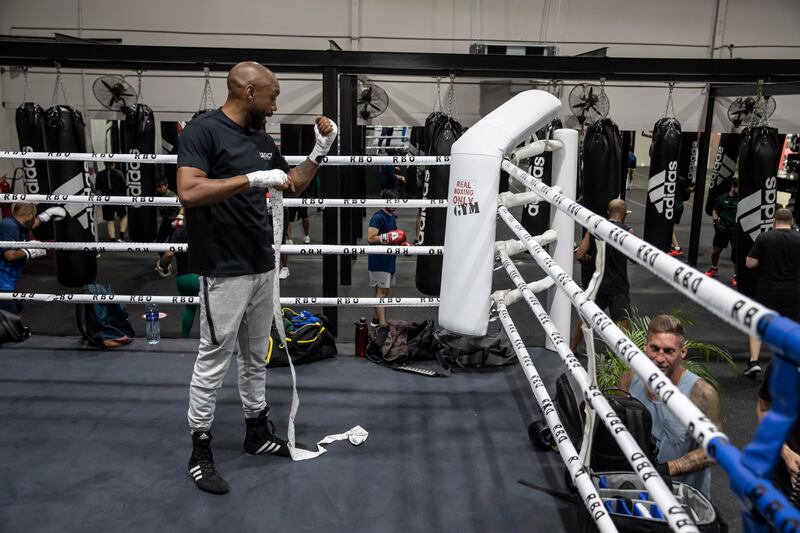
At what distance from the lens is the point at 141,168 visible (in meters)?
6.85

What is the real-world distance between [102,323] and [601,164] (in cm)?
451

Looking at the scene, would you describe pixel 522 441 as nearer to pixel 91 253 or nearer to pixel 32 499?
pixel 32 499

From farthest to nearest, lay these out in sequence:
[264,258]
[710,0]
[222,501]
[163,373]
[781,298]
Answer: [710,0] < [781,298] < [163,373] < [264,258] < [222,501]

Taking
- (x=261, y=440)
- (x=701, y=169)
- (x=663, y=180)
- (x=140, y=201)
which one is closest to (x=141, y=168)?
(x=140, y=201)

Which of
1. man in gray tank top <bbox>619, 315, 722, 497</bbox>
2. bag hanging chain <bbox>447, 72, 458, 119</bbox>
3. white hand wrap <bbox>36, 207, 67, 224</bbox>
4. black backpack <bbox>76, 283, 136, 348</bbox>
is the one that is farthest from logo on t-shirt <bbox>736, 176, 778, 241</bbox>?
white hand wrap <bbox>36, 207, 67, 224</bbox>

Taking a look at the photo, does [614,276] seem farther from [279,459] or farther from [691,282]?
[691,282]

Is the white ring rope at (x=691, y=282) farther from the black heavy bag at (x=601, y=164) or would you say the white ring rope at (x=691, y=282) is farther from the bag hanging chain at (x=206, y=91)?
the black heavy bag at (x=601, y=164)

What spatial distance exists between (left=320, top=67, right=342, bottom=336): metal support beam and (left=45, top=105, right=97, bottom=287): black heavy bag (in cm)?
220

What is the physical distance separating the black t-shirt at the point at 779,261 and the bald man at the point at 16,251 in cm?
510

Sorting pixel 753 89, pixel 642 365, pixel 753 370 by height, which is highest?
pixel 753 89

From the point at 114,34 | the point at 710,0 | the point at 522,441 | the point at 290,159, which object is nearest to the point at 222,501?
the point at 522,441

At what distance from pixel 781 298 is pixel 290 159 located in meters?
3.64

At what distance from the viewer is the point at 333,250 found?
395 cm

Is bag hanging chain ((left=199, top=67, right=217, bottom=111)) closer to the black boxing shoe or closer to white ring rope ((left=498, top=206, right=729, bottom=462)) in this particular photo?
the black boxing shoe
